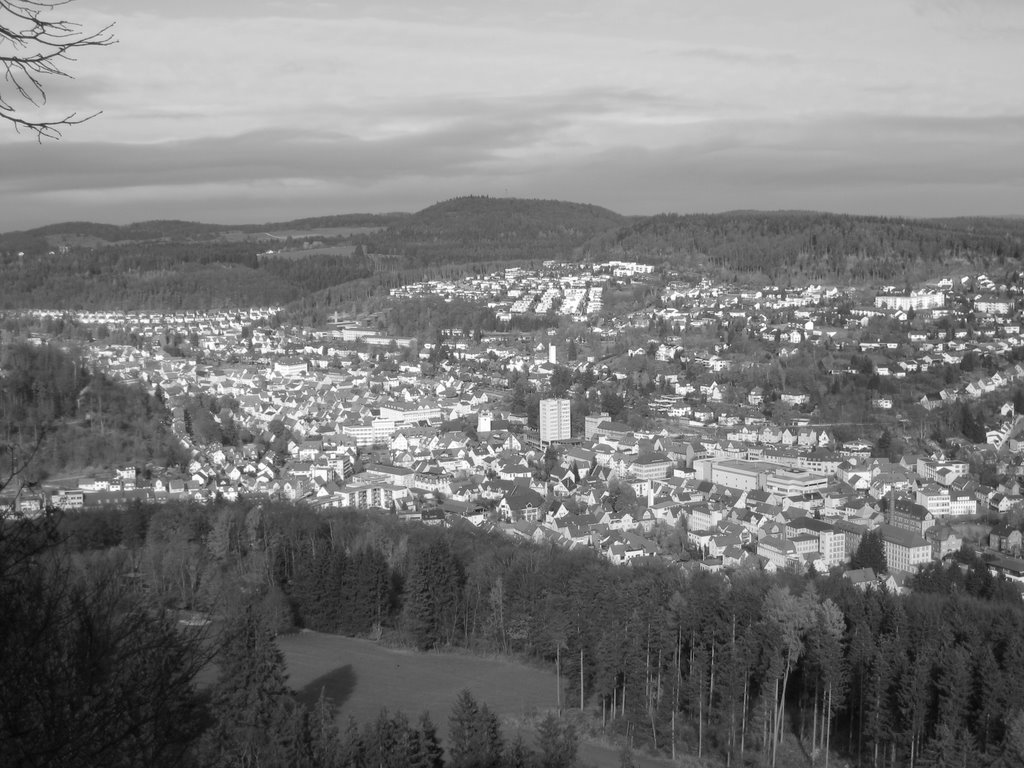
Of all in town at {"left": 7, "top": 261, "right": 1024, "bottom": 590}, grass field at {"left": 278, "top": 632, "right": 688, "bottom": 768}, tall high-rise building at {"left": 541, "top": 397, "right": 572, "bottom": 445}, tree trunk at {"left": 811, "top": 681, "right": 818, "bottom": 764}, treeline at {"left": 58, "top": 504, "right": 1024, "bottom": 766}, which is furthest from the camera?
tall high-rise building at {"left": 541, "top": 397, "right": 572, "bottom": 445}

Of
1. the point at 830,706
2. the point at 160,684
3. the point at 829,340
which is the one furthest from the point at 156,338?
the point at 160,684

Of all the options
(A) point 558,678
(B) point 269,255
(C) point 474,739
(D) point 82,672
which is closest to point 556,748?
(C) point 474,739

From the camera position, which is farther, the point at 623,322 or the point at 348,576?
the point at 623,322

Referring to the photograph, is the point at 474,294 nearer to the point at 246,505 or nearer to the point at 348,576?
the point at 246,505

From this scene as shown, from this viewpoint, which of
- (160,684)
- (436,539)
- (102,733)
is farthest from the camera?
(436,539)

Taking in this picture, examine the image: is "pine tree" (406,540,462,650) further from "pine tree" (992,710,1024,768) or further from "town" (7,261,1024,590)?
"pine tree" (992,710,1024,768)

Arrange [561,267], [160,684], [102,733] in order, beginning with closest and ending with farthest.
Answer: [102,733]
[160,684]
[561,267]

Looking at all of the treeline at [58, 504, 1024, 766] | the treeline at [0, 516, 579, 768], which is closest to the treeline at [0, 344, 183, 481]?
the treeline at [58, 504, 1024, 766]
